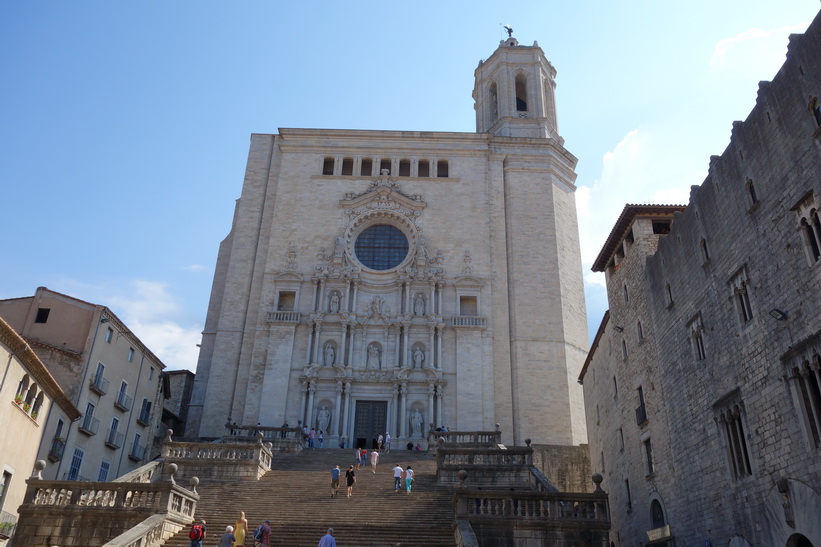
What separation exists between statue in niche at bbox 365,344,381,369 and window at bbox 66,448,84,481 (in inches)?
504

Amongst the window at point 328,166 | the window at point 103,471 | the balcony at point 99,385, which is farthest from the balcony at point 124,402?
the window at point 328,166

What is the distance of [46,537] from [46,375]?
24.5 feet

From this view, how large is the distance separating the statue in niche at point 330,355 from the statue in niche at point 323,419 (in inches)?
90.6

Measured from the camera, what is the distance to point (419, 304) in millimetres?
33406

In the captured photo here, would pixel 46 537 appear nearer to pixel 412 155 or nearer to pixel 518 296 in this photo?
pixel 518 296

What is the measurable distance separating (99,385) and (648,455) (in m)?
20.4

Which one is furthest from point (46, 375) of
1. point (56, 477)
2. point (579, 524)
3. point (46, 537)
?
point (579, 524)

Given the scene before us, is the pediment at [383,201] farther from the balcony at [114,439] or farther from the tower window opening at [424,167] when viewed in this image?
the balcony at [114,439]

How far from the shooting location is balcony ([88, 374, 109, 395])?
987 inches

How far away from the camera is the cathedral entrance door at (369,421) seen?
1204 inches

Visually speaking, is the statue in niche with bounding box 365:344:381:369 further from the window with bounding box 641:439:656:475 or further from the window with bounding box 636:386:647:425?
the window with bounding box 641:439:656:475

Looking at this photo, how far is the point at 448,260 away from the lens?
34750 millimetres

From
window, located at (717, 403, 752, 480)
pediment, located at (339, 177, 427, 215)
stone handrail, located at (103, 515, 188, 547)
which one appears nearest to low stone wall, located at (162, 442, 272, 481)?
stone handrail, located at (103, 515, 188, 547)

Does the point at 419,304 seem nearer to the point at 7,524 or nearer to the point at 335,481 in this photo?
the point at 335,481
